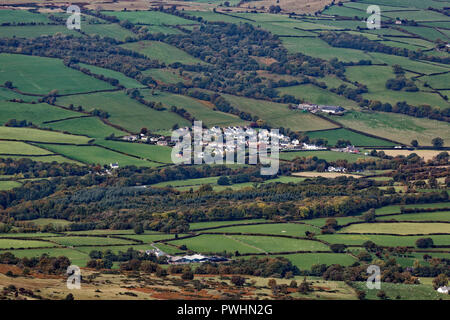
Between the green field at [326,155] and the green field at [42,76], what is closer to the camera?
the green field at [326,155]

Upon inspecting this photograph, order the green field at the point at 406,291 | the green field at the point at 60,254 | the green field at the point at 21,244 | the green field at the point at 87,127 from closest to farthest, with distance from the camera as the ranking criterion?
1. the green field at the point at 406,291
2. the green field at the point at 60,254
3. the green field at the point at 21,244
4. the green field at the point at 87,127

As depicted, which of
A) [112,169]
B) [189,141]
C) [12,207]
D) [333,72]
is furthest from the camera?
[333,72]

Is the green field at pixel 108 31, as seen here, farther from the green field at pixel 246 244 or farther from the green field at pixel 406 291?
the green field at pixel 406 291

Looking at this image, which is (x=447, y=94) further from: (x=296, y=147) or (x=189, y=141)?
(x=189, y=141)

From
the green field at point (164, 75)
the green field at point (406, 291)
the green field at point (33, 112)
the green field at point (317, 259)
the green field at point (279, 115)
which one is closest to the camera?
the green field at point (406, 291)

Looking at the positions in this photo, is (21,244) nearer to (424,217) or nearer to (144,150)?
(424,217)

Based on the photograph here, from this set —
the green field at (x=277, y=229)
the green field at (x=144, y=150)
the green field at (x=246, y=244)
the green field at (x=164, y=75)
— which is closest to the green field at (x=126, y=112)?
the green field at (x=144, y=150)

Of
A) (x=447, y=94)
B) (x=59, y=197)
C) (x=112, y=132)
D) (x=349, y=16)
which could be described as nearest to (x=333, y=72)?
(x=447, y=94)
